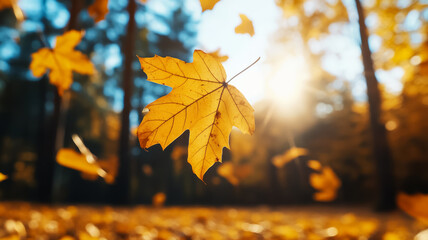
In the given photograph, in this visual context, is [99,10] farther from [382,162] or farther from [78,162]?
[382,162]

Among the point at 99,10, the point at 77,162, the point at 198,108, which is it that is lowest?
the point at 77,162

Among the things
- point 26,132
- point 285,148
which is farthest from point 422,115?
point 26,132

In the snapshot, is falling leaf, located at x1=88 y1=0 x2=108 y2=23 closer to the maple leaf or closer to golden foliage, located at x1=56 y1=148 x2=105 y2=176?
golden foliage, located at x1=56 y1=148 x2=105 y2=176

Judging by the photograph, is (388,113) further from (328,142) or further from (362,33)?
(362,33)

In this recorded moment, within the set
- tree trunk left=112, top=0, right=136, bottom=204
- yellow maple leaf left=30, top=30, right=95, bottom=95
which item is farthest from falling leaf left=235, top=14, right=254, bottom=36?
tree trunk left=112, top=0, right=136, bottom=204

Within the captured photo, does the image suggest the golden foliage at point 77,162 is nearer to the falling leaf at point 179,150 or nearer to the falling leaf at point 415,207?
the falling leaf at point 415,207

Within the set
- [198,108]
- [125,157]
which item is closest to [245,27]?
[198,108]
